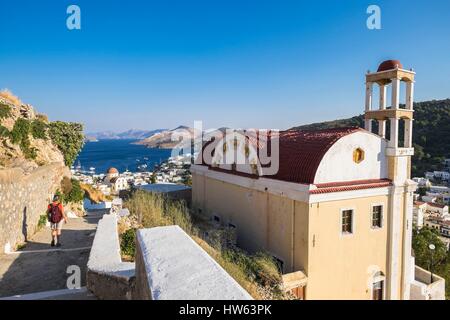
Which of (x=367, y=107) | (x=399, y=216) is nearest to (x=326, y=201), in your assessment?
(x=399, y=216)

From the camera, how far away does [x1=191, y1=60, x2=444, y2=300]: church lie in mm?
10992

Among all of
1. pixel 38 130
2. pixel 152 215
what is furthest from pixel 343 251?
pixel 38 130

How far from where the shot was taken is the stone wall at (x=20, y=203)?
762 cm

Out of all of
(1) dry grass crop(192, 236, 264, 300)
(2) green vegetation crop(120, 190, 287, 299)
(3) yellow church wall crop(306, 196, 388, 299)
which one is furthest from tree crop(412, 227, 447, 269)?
(1) dry grass crop(192, 236, 264, 300)

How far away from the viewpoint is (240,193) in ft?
49.3

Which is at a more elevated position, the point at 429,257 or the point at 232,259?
the point at 232,259

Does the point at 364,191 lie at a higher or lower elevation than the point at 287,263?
higher

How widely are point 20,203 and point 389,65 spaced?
51.3ft

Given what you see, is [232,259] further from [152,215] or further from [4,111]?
[4,111]

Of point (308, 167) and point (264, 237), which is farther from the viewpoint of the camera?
point (264, 237)

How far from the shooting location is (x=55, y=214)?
8.73 metres
